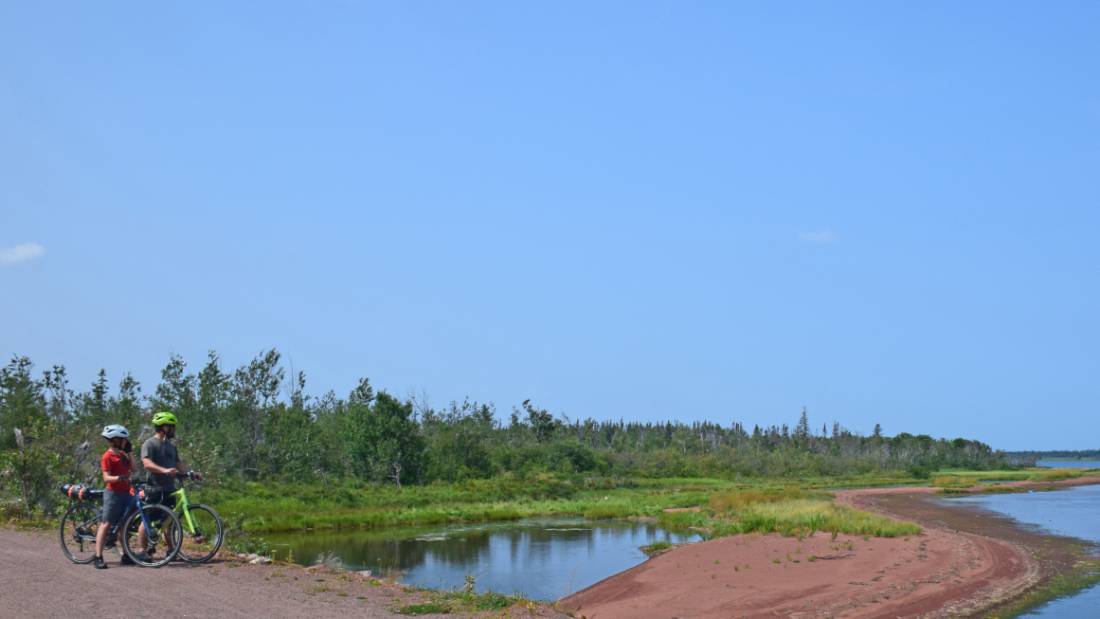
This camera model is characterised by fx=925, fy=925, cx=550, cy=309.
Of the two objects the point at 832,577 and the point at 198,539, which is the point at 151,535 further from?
the point at 832,577

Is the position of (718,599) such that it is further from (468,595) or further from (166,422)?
(166,422)

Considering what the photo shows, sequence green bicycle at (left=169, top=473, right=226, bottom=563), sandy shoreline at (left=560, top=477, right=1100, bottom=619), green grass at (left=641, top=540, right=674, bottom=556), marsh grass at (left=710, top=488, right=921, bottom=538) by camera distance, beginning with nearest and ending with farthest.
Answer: green bicycle at (left=169, top=473, right=226, bottom=563) < sandy shoreline at (left=560, top=477, right=1100, bottom=619) < marsh grass at (left=710, top=488, right=921, bottom=538) < green grass at (left=641, top=540, right=674, bottom=556)

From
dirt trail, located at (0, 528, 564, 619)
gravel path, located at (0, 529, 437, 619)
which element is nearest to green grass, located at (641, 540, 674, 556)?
dirt trail, located at (0, 528, 564, 619)

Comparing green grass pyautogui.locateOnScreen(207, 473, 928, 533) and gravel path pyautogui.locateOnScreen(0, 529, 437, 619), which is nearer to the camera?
gravel path pyautogui.locateOnScreen(0, 529, 437, 619)

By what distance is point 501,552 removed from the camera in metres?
38.9

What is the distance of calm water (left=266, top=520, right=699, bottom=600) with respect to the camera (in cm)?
3112

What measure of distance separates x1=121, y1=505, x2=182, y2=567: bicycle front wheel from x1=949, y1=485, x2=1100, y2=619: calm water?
2002cm

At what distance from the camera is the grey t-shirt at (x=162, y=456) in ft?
45.7

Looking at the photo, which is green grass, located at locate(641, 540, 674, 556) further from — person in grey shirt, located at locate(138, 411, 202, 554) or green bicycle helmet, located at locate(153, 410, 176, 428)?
green bicycle helmet, located at locate(153, 410, 176, 428)

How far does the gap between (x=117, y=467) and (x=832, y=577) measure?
66.5 feet

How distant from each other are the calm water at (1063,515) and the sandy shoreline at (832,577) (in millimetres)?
1460

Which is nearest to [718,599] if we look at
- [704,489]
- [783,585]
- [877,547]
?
[783,585]

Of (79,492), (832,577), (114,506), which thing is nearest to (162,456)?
(114,506)

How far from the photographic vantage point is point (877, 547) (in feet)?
108
